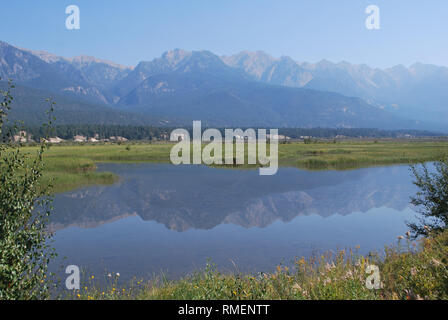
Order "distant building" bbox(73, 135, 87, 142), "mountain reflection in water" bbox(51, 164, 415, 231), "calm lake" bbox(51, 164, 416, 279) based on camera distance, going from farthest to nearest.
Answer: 1. "distant building" bbox(73, 135, 87, 142)
2. "mountain reflection in water" bbox(51, 164, 415, 231)
3. "calm lake" bbox(51, 164, 416, 279)

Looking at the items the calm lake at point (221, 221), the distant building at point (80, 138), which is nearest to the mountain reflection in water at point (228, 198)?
the calm lake at point (221, 221)

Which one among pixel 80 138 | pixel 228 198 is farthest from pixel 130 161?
pixel 80 138

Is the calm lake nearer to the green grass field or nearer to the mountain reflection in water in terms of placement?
the mountain reflection in water

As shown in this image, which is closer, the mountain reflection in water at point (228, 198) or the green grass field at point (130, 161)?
the mountain reflection in water at point (228, 198)

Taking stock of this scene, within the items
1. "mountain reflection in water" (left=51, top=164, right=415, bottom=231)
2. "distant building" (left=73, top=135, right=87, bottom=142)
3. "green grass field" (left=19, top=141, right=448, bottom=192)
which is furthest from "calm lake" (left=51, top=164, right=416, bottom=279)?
"distant building" (left=73, top=135, right=87, bottom=142)

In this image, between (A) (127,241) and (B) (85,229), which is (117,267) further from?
(B) (85,229)

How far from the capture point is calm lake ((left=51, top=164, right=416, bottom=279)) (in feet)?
50.8

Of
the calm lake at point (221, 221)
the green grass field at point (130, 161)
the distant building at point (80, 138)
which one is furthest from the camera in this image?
the distant building at point (80, 138)

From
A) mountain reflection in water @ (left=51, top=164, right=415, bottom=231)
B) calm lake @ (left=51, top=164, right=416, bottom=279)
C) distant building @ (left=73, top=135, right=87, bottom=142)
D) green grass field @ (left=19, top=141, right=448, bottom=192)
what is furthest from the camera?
distant building @ (left=73, top=135, right=87, bottom=142)

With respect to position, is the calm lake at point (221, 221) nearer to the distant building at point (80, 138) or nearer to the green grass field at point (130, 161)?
the green grass field at point (130, 161)

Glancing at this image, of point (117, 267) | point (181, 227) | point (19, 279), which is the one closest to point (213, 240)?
point (181, 227)

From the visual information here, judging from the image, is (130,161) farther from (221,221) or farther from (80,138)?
(80,138)

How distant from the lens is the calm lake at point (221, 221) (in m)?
15.5

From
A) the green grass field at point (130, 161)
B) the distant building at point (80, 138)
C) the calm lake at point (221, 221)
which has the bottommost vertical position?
the calm lake at point (221, 221)
